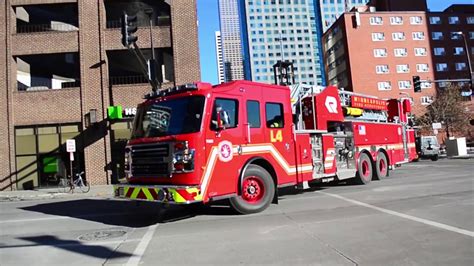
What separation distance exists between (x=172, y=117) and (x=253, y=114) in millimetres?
1901

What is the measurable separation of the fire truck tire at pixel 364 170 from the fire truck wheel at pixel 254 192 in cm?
531

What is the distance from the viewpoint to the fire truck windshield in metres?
8.62

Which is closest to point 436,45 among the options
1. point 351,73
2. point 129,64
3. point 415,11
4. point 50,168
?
point 415,11

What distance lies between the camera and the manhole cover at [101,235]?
7.77 metres

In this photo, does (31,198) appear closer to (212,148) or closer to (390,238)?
(212,148)

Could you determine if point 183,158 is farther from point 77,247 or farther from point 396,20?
point 396,20

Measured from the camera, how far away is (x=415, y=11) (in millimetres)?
86562

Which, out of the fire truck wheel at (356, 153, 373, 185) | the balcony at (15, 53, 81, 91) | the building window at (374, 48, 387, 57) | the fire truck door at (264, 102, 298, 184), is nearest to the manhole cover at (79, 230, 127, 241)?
the fire truck door at (264, 102, 298, 184)

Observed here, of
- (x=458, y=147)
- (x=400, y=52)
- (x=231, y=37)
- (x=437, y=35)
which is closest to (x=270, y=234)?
(x=458, y=147)

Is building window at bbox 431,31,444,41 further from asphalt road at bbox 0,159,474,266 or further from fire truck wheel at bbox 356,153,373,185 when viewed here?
asphalt road at bbox 0,159,474,266

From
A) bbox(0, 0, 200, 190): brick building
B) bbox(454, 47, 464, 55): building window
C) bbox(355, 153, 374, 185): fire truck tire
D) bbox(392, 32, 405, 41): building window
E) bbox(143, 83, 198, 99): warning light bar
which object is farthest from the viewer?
bbox(454, 47, 464, 55): building window

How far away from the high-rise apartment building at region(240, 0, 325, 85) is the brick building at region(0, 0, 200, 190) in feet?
257

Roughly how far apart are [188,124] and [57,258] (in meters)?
3.45

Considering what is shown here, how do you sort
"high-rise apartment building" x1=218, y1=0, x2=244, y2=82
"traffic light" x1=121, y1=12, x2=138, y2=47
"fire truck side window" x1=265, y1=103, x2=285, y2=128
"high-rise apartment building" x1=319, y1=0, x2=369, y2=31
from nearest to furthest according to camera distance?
"fire truck side window" x1=265, y1=103, x2=285, y2=128, "traffic light" x1=121, y1=12, x2=138, y2=47, "high-rise apartment building" x1=218, y1=0, x2=244, y2=82, "high-rise apartment building" x1=319, y1=0, x2=369, y2=31
